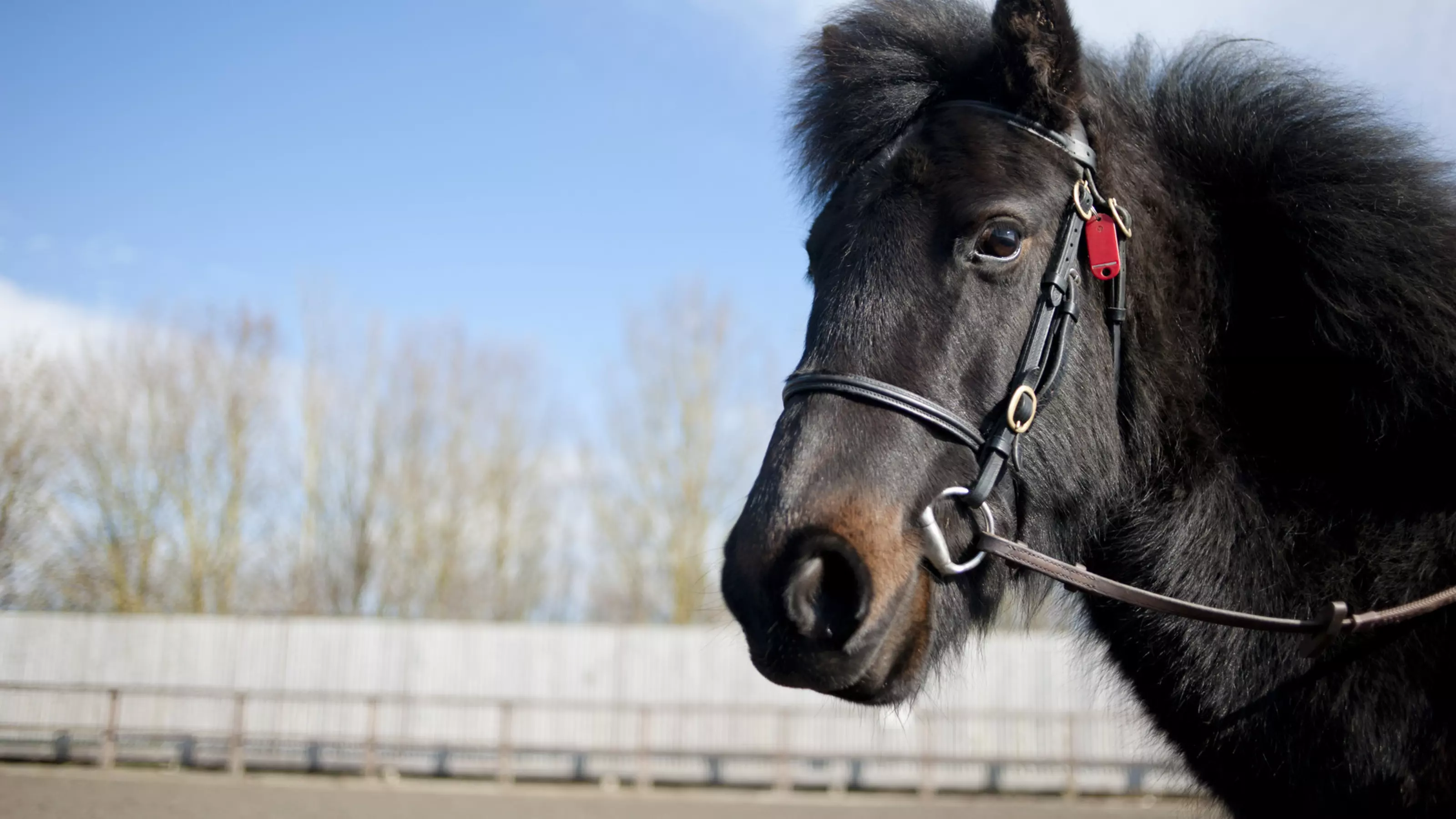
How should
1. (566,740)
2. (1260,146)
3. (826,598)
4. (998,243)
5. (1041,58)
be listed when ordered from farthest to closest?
1. (566,740)
2. (1260,146)
3. (1041,58)
4. (998,243)
5. (826,598)

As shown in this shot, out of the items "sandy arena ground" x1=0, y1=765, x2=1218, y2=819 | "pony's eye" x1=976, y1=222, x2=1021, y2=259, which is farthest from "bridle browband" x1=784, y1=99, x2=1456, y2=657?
"sandy arena ground" x1=0, y1=765, x2=1218, y2=819

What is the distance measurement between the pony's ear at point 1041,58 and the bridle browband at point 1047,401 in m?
0.04

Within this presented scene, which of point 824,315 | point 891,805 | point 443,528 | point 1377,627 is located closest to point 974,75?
point 824,315

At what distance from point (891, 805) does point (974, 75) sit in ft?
49.7

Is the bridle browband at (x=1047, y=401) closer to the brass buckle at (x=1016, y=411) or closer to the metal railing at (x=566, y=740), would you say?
the brass buckle at (x=1016, y=411)

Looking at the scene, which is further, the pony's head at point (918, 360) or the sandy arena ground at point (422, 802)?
the sandy arena ground at point (422, 802)

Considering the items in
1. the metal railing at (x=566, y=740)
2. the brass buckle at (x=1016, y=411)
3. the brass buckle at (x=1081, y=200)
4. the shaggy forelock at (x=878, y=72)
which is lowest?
the metal railing at (x=566, y=740)

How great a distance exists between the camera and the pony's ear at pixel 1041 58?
7.53 ft

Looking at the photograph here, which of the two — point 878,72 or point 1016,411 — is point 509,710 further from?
point 1016,411

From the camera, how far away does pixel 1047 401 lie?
2.19m

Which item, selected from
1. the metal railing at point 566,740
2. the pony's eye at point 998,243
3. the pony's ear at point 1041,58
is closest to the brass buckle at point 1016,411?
the pony's eye at point 998,243

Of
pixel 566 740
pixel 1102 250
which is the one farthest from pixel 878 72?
pixel 566 740

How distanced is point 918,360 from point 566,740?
698 inches

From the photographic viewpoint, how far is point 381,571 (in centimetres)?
2958
